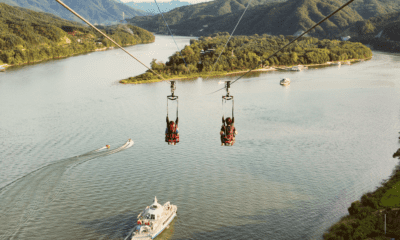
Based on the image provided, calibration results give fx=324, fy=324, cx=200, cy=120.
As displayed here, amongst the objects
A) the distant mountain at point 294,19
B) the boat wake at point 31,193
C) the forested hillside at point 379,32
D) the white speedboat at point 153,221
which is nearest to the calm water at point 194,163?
the boat wake at point 31,193

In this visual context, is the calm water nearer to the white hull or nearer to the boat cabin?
the white hull

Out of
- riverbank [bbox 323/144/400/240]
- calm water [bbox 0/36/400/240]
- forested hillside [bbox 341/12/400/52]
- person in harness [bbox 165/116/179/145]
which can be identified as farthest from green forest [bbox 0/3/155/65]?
forested hillside [bbox 341/12/400/52]

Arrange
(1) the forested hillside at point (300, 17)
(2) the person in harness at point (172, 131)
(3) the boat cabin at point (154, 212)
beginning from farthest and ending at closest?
(1) the forested hillside at point (300, 17)
(3) the boat cabin at point (154, 212)
(2) the person in harness at point (172, 131)

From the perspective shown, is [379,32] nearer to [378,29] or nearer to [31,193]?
[378,29]

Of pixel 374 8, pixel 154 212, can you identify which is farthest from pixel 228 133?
pixel 374 8

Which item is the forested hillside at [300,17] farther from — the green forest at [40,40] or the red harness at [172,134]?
the red harness at [172,134]

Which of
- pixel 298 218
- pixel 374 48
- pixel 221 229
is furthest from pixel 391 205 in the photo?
pixel 374 48
